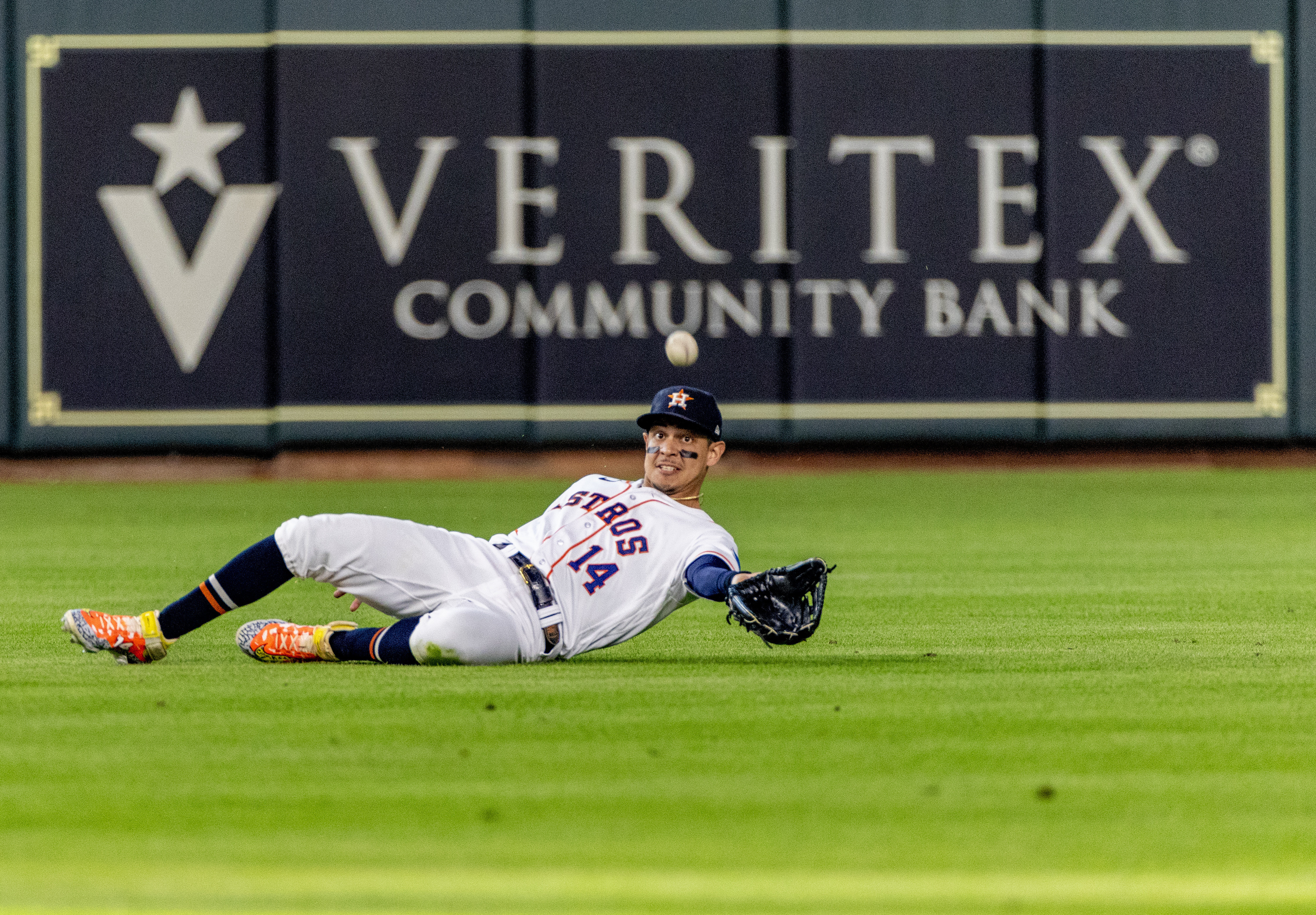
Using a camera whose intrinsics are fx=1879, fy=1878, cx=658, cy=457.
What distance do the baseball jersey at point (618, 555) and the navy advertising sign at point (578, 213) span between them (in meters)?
11.8

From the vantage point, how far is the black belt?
241 inches

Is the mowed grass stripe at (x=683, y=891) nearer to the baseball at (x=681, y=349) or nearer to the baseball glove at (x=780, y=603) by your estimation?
the baseball glove at (x=780, y=603)

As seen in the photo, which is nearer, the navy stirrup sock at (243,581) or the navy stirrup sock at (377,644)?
the navy stirrup sock at (243,581)

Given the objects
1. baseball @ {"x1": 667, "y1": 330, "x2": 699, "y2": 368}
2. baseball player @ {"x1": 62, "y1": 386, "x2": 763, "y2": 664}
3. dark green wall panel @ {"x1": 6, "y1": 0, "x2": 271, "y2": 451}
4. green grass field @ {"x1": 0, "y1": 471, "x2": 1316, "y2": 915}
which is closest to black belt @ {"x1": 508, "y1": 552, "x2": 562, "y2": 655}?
baseball player @ {"x1": 62, "y1": 386, "x2": 763, "y2": 664}

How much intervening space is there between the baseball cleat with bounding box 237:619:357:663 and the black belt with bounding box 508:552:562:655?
2.11 ft

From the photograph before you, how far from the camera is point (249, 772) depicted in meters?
4.24

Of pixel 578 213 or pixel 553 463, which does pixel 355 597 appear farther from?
pixel 578 213

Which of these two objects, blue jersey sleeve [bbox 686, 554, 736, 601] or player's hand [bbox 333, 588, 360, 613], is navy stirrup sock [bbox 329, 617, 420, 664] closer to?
player's hand [bbox 333, 588, 360, 613]

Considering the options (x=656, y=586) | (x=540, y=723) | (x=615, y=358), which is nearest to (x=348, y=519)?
(x=656, y=586)

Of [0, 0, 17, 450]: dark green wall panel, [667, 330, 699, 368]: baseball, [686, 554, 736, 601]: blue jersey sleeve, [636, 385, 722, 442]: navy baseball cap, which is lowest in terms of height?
[686, 554, 736, 601]: blue jersey sleeve

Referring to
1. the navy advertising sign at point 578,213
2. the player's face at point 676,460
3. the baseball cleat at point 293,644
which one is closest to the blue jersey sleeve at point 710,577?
the player's face at point 676,460

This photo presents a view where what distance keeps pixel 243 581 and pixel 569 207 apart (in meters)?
12.4

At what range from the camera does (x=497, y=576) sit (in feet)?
20.2

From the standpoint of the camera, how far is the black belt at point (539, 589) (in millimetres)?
6109
